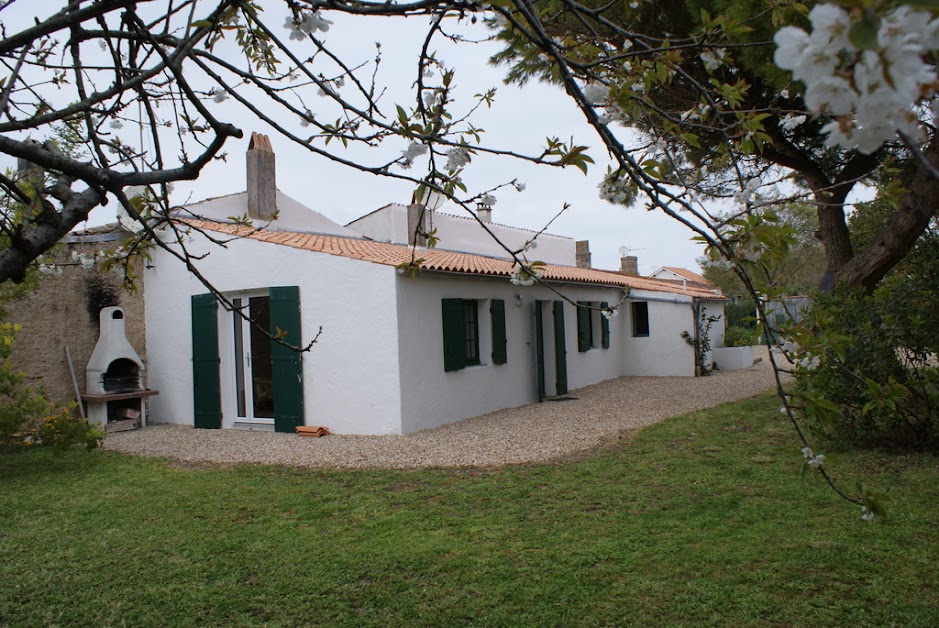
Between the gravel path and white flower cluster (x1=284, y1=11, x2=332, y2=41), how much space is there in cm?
492

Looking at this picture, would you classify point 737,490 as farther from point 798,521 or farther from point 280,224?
point 280,224

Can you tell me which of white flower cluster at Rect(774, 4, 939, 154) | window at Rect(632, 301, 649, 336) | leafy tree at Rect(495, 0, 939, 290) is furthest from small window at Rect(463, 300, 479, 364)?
white flower cluster at Rect(774, 4, 939, 154)

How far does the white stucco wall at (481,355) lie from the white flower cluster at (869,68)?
7907 mm

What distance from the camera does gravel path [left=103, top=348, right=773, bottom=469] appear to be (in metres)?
7.23

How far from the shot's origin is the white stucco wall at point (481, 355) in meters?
8.86

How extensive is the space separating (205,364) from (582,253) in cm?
1643

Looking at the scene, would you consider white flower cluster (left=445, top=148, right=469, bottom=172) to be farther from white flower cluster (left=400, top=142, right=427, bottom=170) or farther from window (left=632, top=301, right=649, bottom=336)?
window (left=632, top=301, right=649, bottom=336)

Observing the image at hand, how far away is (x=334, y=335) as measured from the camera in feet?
29.7

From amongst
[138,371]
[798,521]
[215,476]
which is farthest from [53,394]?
[798,521]

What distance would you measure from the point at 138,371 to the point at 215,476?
191 inches

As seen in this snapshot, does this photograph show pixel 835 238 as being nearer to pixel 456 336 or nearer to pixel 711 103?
pixel 456 336

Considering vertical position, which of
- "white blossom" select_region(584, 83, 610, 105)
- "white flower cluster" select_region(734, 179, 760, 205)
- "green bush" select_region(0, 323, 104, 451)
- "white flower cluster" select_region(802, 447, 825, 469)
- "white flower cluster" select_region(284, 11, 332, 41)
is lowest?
"green bush" select_region(0, 323, 104, 451)

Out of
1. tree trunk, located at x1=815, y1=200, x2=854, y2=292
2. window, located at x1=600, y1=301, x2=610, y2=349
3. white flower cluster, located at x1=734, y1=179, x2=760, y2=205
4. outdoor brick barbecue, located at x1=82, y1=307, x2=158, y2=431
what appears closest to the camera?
white flower cluster, located at x1=734, y1=179, x2=760, y2=205

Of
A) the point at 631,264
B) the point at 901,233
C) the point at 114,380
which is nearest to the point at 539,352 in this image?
the point at 901,233
